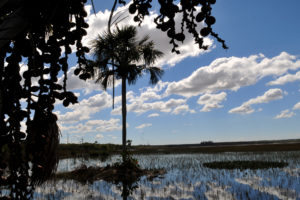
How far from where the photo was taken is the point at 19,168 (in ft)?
4.25

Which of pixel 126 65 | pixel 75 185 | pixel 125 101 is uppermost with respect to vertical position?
pixel 126 65

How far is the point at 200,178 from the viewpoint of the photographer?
9.62m

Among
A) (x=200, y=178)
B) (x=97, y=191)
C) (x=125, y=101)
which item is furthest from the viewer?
(x=125, y=101)

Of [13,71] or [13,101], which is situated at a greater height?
[13,71]

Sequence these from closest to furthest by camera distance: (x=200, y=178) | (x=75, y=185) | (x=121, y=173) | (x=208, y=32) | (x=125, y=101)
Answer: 1. (x=208, y=32)
2. (x=75, y=185)
3. (x=200, y=178)
4. (x=121, y=173)
5. (x=125, y=101)

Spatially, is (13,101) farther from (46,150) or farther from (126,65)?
(126,65)

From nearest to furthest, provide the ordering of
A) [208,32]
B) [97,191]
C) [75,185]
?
[208,32] → [97,191] → [75,185]

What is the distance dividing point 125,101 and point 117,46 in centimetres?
314

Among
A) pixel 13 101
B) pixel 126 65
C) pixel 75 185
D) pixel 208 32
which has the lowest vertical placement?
pixel 75 185

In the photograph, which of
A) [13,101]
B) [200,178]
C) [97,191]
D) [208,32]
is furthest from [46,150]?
[200,178]

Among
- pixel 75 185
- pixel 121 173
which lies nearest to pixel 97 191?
pixel 75 185

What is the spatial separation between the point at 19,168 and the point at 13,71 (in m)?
0.52

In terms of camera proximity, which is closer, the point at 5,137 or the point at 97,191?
the point at 5,137

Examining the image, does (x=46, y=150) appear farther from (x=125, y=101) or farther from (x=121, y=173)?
(x=125, y=101)
